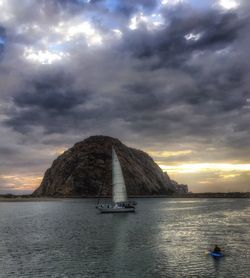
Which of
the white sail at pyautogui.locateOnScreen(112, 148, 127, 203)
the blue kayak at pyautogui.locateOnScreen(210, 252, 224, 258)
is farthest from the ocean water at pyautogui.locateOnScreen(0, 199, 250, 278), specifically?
the white sail at pyautogui.locateOnScreen(112, 148, 127, 203)

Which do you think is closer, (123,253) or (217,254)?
(217,254)

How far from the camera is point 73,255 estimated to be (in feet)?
173

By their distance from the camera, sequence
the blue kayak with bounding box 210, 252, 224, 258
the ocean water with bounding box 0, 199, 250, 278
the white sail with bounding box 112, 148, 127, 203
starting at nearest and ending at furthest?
the ocean water with bounding box 0, 199, 250, 278, the blue kayak with bounding box 210, 252, 224, 258, the white sail with bounding box 112, 148, 127, 203

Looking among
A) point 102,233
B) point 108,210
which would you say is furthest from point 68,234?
point 108,210

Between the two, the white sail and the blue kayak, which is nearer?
the blue kayak

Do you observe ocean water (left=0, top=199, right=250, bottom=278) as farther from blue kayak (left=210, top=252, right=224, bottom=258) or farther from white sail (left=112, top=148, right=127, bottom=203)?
white sail (left=112, top=148, right=127, bottom=203)

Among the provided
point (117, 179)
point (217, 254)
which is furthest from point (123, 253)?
point (117, 179)

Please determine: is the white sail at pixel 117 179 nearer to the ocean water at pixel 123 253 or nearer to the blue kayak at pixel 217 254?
the ocean water at pixel 123 253

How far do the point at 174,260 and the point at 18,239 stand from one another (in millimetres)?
33109

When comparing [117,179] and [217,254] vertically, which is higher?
[117,179]

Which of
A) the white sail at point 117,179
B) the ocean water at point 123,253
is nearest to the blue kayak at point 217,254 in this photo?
the ocean water at point 123,253

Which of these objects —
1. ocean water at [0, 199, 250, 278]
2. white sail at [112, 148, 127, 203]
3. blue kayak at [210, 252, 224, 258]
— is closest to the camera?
ocean water at [0, 199, 250, 278]

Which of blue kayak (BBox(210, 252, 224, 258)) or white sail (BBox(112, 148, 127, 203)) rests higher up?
white sail (BBox(112, 148, 127, 203))

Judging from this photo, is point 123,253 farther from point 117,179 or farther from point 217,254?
point 117,179
